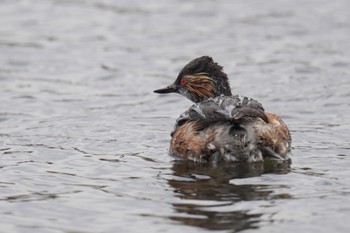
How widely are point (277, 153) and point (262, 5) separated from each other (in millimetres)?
10386

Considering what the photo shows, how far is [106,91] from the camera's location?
14547 millimetres

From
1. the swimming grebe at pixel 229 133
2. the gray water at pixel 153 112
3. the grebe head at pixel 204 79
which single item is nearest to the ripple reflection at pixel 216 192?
the gray water at pixel 153 112

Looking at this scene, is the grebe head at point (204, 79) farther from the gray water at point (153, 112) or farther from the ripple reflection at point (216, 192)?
the ripple reflection at point (216, 192)

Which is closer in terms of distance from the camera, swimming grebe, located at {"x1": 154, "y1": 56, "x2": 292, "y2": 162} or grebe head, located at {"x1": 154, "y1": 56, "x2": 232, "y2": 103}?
swimming grebe, located at {"x1": 154, "y1": 56, "x2": 292, "y2": 162}

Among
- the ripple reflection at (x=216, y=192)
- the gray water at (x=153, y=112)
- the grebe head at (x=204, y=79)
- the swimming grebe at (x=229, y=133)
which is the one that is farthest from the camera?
the grebe head at (x=204, y=79)

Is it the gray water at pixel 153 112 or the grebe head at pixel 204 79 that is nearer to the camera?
the gray water at pixel 153 112

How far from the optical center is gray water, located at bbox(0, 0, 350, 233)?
8039 millimetres

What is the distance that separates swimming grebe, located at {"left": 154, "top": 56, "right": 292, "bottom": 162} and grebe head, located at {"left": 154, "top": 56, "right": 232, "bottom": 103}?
48cm

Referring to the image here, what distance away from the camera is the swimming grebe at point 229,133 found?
31.4ft

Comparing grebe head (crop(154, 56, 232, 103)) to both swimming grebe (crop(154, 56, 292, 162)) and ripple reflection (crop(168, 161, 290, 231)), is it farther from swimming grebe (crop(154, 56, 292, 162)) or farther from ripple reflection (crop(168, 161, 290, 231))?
ripple reflection (crop(168, 161, 290, 231))

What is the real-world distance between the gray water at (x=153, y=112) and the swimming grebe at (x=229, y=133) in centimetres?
15

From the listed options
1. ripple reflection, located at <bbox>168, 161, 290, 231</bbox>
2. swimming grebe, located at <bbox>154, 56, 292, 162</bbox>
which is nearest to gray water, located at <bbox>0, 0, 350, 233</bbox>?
ripple reflection, located at <bbox>168, 161, 290, 231</bbox>

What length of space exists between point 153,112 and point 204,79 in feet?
7.62

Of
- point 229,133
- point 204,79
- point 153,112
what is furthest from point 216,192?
point 153,112
